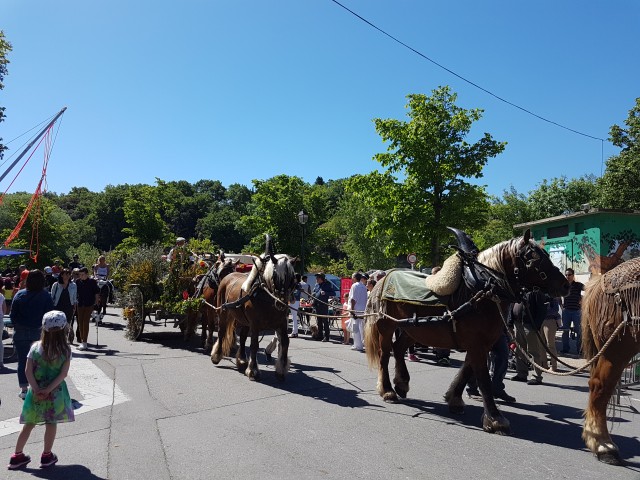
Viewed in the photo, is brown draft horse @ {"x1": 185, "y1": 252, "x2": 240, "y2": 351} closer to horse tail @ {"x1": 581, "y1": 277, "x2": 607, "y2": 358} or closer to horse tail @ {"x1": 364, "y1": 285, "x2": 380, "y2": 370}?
horse tail @ {"x1": 364, "y1": 285, "x2": 380, "y2": 370}

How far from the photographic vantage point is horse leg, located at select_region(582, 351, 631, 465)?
199 inches

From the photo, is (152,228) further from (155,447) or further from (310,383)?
(155,447)

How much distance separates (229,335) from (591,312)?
259 inches

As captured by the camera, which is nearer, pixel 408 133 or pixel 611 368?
pixel 611 368

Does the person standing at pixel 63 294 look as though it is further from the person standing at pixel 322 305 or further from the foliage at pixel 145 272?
the person standing at pixel 322 305

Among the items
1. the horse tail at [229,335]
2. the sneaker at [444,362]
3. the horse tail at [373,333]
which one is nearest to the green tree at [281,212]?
the sneaker at [444,362]

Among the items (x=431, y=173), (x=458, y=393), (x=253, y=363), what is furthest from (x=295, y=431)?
(x=431, y=173)

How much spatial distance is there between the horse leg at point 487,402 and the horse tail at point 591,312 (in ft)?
3.66

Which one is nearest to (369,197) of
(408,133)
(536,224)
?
(408,133)

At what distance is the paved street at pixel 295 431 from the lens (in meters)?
4.75

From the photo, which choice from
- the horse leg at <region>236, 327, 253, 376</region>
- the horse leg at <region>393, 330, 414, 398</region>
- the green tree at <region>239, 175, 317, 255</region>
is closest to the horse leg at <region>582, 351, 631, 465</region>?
the horse leg at <region>393, 330, 414, 398</region>

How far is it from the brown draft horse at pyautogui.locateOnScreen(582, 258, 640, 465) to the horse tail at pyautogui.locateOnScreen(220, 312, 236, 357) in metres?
6.45

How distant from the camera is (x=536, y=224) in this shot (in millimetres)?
23984

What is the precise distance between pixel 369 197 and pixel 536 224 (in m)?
8.16
